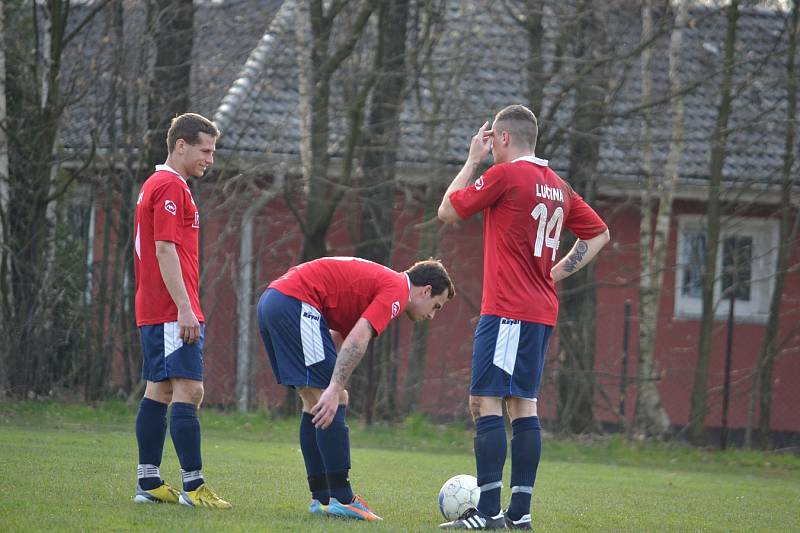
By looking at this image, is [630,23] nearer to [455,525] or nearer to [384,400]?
[384,400]

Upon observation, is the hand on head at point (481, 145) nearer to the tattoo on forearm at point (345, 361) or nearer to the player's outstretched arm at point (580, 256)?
the player's outstretched arm at point (580, 256)

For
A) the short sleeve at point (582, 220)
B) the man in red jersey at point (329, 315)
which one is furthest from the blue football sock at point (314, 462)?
the short sleeve at point (582, 220)

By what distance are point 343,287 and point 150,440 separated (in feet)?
4.59

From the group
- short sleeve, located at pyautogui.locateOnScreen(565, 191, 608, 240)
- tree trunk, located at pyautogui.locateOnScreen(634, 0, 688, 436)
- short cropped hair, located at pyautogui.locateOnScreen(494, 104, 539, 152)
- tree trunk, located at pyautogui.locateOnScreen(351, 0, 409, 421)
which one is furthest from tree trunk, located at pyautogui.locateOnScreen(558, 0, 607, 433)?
short cropped hair, located at pyautogui.locateOnScreen(494, 104, 539, 152)

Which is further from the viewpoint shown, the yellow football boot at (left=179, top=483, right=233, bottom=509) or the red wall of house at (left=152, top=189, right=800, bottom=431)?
the red wall of house at (left=152, top=189, right=800, bottom=431)

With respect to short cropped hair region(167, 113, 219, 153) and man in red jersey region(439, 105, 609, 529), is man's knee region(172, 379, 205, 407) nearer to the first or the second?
short cropped hair region(167, 113, 219, 153)

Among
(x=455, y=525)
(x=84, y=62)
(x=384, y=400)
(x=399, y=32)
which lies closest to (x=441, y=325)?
(x=384, y=400)

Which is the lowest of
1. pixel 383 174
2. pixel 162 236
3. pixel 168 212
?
pixel 162 236

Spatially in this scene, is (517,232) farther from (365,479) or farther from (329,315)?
(365,479)

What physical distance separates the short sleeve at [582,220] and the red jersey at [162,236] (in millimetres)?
2171

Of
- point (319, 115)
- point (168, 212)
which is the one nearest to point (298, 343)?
point (168, 212)

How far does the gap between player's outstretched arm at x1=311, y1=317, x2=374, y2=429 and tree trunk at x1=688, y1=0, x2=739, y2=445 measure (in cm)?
912

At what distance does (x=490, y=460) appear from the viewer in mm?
5871

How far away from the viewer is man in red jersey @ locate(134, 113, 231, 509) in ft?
20.1
